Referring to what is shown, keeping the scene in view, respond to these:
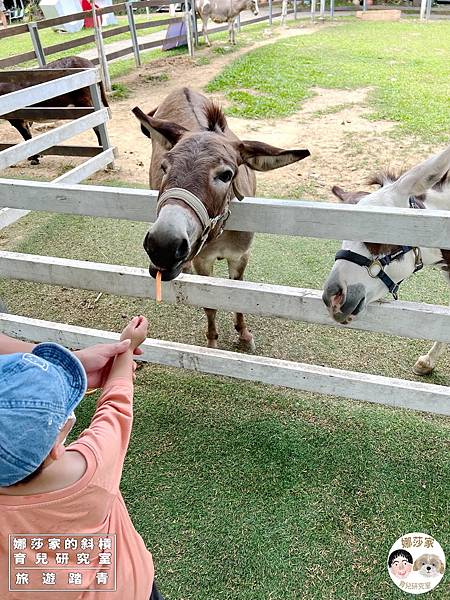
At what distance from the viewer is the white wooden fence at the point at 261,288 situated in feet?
6.46

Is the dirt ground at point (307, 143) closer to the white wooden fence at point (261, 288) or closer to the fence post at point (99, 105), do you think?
the fence post at point (99, 105)

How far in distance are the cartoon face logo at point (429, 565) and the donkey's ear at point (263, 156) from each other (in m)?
1.97

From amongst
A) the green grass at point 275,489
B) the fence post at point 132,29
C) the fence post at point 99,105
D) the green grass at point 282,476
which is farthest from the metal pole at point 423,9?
the green grass at point 275,489

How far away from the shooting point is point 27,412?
104cm

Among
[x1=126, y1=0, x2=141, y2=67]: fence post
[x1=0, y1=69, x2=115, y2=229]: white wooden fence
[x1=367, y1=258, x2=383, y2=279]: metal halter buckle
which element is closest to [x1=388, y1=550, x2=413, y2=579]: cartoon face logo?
[x1=367, y1=258, x2=383, y2=279]: metal halter buckle

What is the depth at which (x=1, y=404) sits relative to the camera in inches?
40.3

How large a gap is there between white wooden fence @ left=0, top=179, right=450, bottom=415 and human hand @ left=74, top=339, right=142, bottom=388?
0.89 m

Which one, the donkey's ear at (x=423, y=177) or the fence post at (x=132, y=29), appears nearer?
the donkey's ear at (x=423, y=177)

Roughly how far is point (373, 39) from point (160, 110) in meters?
16.0

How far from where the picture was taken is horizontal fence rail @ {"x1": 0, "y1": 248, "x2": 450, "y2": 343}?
2174mm

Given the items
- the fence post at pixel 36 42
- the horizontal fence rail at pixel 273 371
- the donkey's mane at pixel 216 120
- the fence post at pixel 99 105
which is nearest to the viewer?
the horizontal fence rail at pixel 273 371

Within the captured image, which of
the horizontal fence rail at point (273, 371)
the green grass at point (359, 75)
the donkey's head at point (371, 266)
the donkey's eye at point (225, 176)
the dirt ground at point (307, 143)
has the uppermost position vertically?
the donkey's eye at point (225, 176)

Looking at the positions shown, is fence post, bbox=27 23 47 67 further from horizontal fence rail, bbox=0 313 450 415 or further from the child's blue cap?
the child's blue cap

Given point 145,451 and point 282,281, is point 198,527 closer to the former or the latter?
point 145,451
